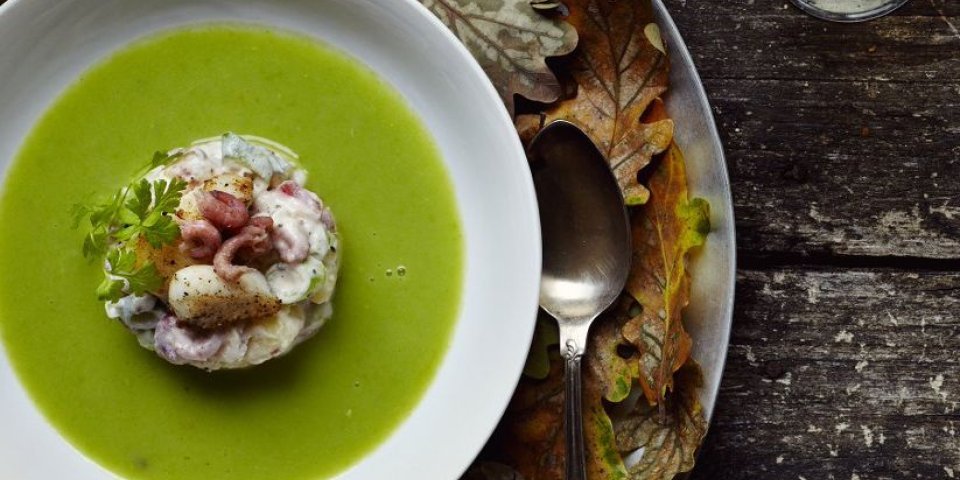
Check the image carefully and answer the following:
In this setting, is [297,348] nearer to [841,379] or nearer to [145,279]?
[145,279]

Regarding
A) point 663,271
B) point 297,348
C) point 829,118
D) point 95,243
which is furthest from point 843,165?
point 95,243

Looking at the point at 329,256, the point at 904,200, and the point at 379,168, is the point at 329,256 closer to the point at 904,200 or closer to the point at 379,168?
the point at 379,168

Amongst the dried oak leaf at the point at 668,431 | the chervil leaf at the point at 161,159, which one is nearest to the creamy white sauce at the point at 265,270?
the chervil leaf at the point at 161,159

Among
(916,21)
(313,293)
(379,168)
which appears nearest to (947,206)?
(916,21)

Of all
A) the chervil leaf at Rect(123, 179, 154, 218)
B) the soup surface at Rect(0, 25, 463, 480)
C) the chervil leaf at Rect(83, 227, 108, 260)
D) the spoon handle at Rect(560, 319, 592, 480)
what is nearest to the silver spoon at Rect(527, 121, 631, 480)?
the spoon handle at Rect(560, 319, 592, 480)

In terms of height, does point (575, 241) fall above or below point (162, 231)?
below

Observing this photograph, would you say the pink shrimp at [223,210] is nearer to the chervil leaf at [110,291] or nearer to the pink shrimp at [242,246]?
the pink shrimp at [242,246]

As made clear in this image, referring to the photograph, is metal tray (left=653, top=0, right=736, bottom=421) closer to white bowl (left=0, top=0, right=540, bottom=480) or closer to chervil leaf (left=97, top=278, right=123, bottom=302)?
white bowl (left=0, top=0, right=540, bottom=480)
